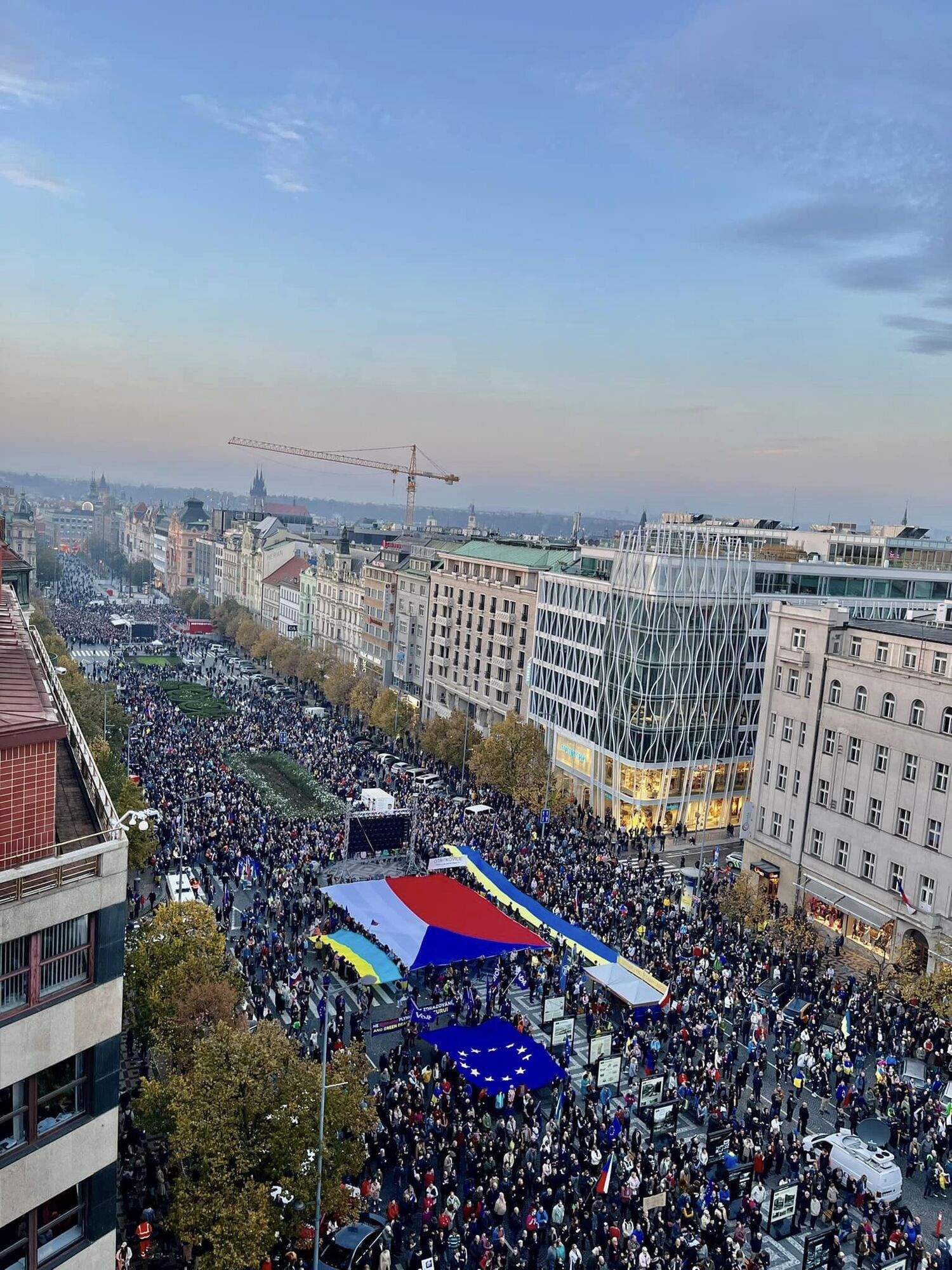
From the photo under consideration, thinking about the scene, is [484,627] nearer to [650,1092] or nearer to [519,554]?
[519,554]

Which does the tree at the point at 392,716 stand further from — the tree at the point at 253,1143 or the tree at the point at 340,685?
the tree at the point at 253,1143

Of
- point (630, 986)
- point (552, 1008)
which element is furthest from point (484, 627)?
point (552, 1008)

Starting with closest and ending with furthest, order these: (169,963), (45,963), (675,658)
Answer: (45,963)
(169,963)
(675,658)

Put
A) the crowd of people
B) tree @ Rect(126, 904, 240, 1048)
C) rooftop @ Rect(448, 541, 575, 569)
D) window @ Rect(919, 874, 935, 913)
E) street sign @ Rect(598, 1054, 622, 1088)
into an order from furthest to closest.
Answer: rooftop @ Rect(448, 541, 575, 569) < window @ Rect(919, 874, 935, 913) < street sign @ Rect(598, 1054, 622, 1088) < tree @ Rect(126, 904, 240, 1048) < the crowd of people

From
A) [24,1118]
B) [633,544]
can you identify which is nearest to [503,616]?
[633,544]

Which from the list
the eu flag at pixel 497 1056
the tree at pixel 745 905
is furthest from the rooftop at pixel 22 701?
the tree at pixel 745 905

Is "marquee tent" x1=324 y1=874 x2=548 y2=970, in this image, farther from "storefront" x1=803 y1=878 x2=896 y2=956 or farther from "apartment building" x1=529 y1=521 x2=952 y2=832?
"apartment building" x1=529 y1=521 x2=952 y2=832

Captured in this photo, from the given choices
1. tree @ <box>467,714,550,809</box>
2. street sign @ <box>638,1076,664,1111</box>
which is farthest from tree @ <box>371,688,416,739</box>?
street sign @ <box>638,1076,664,1111</box>
